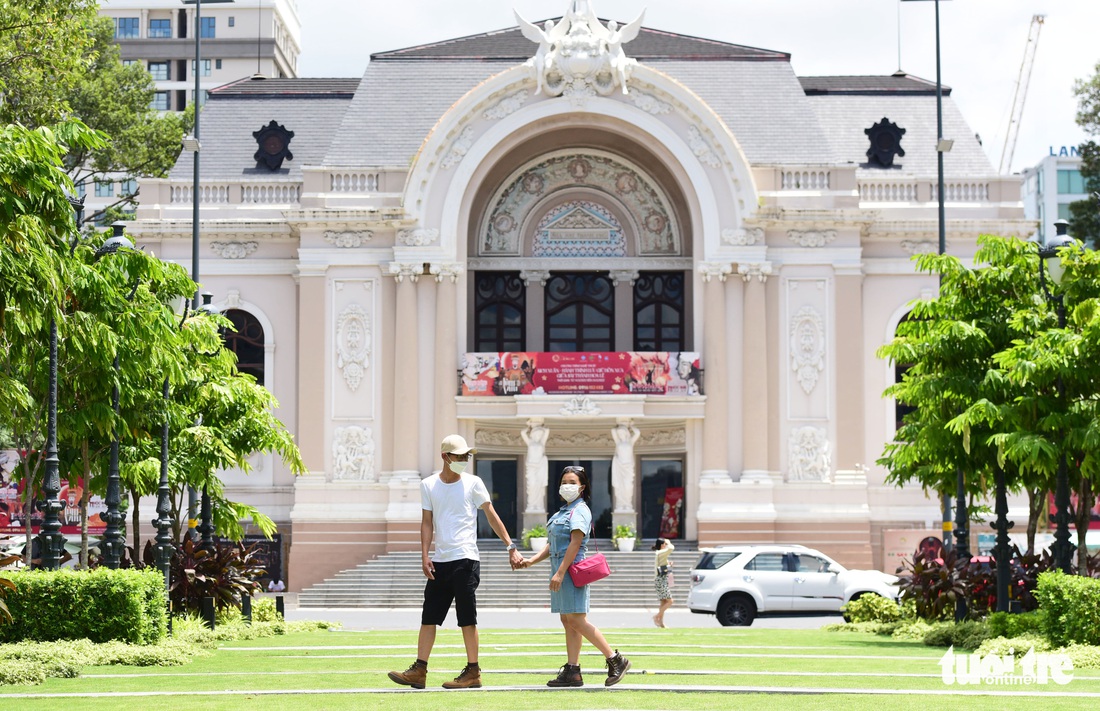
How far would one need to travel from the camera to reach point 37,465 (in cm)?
2630

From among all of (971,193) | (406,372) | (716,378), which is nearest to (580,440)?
(716,378)

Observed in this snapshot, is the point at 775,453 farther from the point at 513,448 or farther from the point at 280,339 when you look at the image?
the point at 280,339

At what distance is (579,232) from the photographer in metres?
50.1

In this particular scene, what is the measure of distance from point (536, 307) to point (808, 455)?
363 inches

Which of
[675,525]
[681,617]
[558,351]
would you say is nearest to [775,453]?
[675,525]

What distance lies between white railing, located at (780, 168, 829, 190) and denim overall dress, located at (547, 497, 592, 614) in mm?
33767

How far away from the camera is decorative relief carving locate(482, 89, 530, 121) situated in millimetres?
47188

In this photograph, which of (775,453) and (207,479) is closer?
(207,479)

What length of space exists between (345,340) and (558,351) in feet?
21.5

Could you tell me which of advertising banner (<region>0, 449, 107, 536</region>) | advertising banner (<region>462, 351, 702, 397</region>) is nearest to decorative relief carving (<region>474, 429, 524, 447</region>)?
advertising banner (<region>462, 351, 702, 397</region>)

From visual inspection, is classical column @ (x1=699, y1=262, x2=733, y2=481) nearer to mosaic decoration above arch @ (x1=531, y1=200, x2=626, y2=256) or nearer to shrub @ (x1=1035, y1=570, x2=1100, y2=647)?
mosaic decoration above arch @ (x1=531, y1=200, x2=626, y2=256)

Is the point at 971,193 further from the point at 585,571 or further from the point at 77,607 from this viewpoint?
the point at 585,571
